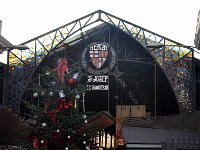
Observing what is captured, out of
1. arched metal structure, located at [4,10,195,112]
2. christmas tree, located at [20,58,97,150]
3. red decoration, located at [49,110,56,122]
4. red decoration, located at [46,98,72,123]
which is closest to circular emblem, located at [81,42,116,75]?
arched metal structure, located at [4,10,195,112]

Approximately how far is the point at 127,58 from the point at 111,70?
67.3 inches

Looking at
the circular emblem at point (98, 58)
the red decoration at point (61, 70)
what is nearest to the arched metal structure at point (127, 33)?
the circular emblem at point (98, 58)

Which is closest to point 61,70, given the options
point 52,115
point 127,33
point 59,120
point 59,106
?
point 59,106

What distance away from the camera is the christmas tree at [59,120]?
17234 mm

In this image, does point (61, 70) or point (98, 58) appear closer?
point (61, 70)

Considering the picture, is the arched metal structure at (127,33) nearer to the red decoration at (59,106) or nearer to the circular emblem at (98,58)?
the circular emblem at (98,58)

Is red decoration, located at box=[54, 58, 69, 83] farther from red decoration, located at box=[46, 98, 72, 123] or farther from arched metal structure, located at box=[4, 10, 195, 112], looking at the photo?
arched metal structure, located at box=[4, 10, 195, 112]

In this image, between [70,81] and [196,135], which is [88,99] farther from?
[70,81]

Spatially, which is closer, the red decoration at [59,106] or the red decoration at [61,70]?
the red decoration at [59,106]

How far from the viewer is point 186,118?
26.2 meters

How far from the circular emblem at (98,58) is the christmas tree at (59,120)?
78.3 feet

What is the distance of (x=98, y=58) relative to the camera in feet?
138

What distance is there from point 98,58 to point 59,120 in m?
24.7

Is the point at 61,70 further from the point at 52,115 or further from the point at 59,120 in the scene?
the point at 59,120
